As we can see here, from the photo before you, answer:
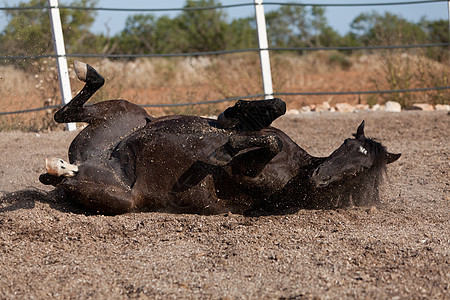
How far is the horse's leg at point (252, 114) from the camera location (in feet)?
10.7

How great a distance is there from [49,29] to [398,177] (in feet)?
16.4

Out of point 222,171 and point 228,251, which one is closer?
point 228,251

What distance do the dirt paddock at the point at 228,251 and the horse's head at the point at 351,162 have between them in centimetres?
28

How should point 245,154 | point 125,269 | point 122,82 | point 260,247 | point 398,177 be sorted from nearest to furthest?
point 125,269 → point 260,247 → point 245,154 → point 398,177 → point 122,82

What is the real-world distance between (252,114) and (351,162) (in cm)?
65

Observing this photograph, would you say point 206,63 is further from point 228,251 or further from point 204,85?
point 228,251

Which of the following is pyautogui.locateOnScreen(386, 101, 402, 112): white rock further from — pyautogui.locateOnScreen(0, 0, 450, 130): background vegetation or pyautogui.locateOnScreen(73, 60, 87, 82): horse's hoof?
pyautogui.locateOnScreen(73, 60, 87, 82): horse's hoof

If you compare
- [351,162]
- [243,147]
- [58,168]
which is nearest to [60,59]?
[58,168]

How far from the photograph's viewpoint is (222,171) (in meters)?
3.24

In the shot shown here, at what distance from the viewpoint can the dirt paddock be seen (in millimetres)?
2305

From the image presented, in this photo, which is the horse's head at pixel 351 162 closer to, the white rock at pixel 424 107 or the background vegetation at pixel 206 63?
the background vegetation at pixel 206 63

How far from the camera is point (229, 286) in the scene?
2.34m

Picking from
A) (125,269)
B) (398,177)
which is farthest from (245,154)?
(398,177)

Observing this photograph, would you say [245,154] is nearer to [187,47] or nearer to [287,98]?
[287,98]
